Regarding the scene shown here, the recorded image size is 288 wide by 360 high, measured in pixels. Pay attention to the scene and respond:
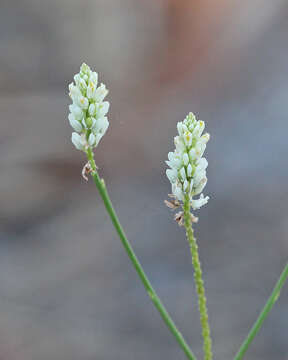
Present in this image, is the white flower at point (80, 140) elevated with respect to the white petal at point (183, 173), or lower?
elevated

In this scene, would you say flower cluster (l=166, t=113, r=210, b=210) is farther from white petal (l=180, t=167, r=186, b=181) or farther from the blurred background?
the blurred background

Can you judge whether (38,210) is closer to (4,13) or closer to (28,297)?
(28,297)

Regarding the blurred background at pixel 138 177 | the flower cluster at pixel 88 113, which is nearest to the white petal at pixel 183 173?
the flower cluster at pixel 88 113

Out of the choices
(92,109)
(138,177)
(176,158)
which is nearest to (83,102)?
(92,109)

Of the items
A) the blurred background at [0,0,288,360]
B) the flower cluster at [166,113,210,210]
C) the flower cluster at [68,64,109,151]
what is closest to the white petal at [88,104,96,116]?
the flower cluster at [68,64,109,151]

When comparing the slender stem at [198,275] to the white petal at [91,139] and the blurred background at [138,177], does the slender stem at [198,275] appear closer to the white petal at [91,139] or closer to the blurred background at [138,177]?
the white petal at [91,139]
